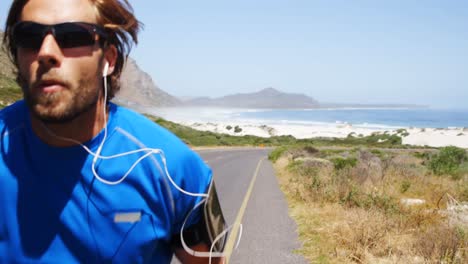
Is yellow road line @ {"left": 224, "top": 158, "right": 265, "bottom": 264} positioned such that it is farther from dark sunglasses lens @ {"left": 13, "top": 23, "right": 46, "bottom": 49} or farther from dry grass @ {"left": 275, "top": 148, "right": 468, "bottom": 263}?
dark sunglasses lens @ {"left": 13, "top": 23, "right": 46, "bottom": 49}

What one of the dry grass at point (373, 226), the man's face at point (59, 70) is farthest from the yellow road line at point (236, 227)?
the man's face at point (59, 70)

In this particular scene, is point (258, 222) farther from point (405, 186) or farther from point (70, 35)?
point (70, 35)

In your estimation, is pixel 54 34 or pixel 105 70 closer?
pixel 54 34

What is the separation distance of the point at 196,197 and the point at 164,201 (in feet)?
0.39

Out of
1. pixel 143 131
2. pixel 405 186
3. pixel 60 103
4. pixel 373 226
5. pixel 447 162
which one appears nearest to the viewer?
pixel 60 103

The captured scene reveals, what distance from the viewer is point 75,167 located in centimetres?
179

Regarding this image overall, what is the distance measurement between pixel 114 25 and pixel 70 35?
227mm

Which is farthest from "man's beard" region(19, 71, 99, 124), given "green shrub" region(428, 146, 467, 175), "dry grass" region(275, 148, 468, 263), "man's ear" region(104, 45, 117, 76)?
"green shrub" region(428, 146, 467, 175)

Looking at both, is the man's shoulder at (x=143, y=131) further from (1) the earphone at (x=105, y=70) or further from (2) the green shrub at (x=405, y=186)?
(2) the green shrub at (x=405, y=186)

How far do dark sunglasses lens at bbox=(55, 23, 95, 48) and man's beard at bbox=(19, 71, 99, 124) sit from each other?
136 mm

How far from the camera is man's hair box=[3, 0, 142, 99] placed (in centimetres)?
191

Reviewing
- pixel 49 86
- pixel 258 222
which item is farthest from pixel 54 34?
pixel 258 222

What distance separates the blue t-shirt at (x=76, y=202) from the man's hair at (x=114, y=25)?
0.39 meters

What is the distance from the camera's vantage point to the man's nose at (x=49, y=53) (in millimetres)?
1738
